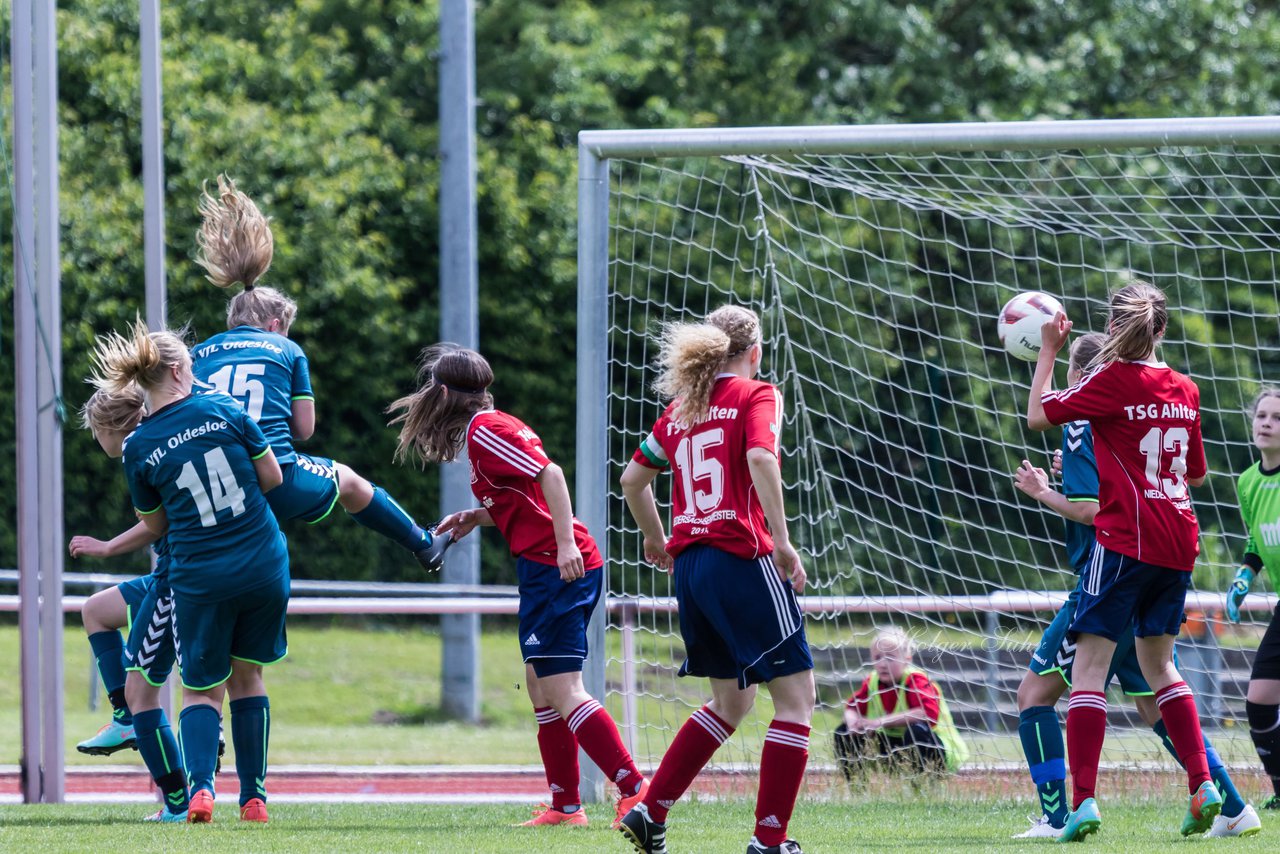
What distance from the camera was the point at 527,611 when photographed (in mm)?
5504

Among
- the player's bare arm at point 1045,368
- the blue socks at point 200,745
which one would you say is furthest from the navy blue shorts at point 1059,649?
the blue socks at point 200,745

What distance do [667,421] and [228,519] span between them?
162 cm

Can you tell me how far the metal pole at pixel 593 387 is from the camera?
6.73 m

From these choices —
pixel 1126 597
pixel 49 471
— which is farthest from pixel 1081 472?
pixel 49 471

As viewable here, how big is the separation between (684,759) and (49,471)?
3.32 m

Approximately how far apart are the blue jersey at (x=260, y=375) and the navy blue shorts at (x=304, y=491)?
70 mm

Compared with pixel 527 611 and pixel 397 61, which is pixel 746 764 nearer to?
pixel 527 611

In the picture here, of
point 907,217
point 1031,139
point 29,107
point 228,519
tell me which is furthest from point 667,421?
point 907,217

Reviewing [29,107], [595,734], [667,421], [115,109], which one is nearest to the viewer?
[667,421]

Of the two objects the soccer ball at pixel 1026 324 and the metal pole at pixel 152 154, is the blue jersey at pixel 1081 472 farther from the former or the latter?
the metal pole at pixel 152 154

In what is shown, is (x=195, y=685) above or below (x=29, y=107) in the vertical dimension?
below

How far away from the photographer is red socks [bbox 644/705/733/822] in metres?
4.70

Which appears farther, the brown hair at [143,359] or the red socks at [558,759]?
the red socks at [558,759]

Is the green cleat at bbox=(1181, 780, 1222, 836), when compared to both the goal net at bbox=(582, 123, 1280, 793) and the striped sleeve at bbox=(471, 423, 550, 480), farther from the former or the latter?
the striped sleeve at bbox=(471, 423, 550, 480)
